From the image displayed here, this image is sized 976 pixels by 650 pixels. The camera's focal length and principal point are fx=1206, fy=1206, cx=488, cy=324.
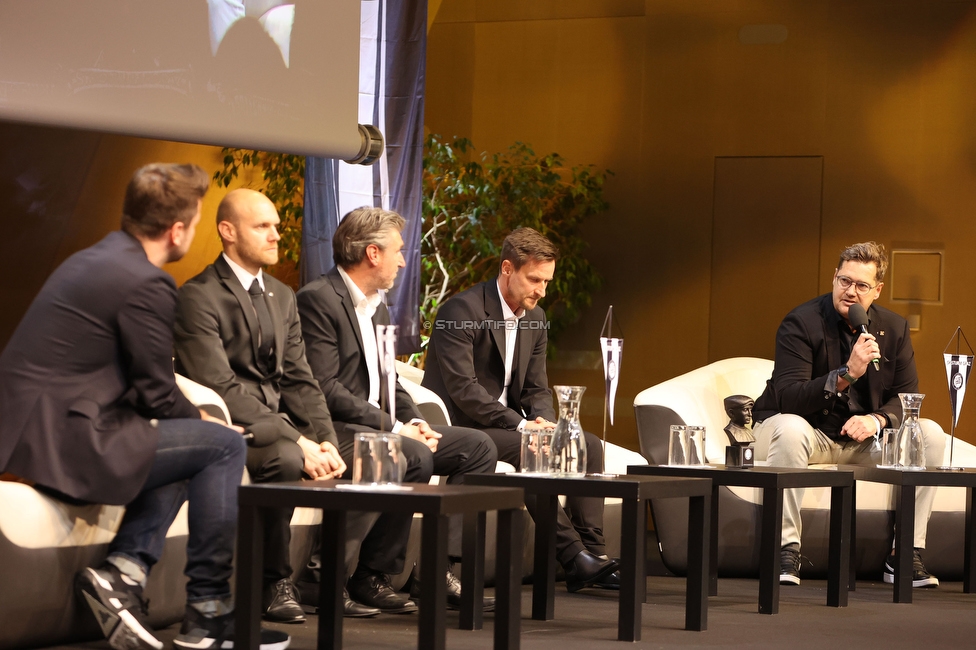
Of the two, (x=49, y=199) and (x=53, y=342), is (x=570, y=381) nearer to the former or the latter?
(x=49, y=199)

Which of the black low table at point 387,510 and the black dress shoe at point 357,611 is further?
the black dress shoe at point 357,611

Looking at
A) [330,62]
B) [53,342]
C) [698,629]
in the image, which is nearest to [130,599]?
[53,342]

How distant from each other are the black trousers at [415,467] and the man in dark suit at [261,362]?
199mm

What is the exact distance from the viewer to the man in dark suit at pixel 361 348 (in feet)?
12.6

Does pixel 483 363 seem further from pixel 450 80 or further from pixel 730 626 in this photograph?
pixel 450 80

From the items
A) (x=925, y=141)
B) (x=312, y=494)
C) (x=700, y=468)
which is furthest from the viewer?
(x=925, y=141)

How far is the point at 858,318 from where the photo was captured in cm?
481

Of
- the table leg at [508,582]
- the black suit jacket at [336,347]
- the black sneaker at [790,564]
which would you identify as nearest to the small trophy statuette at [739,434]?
the black sneaker at [790,564]

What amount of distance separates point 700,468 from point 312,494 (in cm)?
168

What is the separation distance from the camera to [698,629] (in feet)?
11.2

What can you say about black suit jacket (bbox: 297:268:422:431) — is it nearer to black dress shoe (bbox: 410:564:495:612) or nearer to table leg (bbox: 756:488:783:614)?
black dress shoe (bbox: 410:564:495:612)

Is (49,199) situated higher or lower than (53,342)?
higher

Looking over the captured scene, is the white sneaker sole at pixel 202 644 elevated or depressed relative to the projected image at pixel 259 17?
depressed

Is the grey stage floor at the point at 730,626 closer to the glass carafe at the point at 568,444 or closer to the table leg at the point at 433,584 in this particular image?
the glass carafe at the point at 568,444
